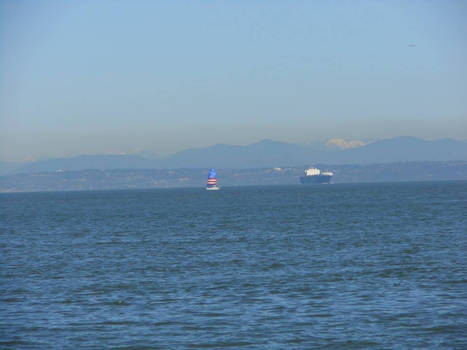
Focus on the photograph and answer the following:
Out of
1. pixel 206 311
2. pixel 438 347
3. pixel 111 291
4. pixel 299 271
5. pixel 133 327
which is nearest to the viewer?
pixel 438 347

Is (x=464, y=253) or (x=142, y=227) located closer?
(x=464, y=253)

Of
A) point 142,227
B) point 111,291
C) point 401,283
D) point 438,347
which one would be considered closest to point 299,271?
point 401,283

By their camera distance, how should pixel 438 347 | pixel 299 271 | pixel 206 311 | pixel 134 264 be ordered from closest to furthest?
pixel 438 347
pixel 206 311
pixel 299 271
pixel 134 264

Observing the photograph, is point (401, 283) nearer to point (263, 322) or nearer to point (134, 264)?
point (263, 322)

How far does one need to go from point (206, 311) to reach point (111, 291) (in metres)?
7.23

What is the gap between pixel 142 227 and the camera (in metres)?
84.7

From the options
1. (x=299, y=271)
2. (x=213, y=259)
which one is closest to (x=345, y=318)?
(x=299, y=271)

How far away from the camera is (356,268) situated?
40.9 meters

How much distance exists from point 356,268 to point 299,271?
3.28m

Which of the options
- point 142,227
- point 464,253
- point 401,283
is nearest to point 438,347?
point 401,283

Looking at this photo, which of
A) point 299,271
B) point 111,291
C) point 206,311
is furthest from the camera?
point 299,271

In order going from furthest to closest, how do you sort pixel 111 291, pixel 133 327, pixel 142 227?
pixel 142 227 < pixel 111 291 < pixel 133 327

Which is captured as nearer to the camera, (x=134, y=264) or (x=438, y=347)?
(x=438, y=347)

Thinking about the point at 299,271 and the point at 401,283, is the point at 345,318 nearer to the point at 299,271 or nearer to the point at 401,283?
the point at 401,283
